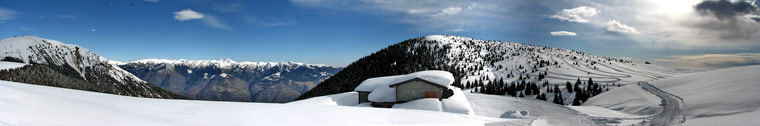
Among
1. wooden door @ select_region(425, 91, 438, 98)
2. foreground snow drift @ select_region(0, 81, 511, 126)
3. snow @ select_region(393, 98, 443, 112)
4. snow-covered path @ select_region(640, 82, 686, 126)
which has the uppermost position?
foreground snow drift @ select_region(0, 81, 511, 126)

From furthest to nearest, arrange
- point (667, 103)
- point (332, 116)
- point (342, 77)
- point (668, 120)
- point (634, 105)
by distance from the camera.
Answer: point (342, 77), point (634, 105), point (667, 103), point (668, 120), point (332, 116)

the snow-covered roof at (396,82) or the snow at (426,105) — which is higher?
the snow-covered roof at (396,82)

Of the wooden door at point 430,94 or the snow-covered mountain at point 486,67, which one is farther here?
the snow-covered mountain at point 486,67

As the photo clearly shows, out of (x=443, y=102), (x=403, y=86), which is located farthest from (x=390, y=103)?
(x=443, y=102)

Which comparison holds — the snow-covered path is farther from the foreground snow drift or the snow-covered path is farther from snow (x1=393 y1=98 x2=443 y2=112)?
the foreground snow drift

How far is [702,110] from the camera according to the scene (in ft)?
83.3

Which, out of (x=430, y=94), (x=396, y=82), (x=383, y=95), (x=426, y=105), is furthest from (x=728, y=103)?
(x=383, y=95)

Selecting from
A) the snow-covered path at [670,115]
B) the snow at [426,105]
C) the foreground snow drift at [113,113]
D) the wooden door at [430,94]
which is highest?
the foreground snow drift at [113,113]

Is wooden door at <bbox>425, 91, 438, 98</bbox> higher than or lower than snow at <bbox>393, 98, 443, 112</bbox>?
higher

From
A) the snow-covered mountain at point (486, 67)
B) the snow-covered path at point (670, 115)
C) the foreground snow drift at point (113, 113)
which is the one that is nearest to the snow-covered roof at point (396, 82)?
the snow-covered path at point (670, 115)

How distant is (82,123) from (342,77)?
139 meters

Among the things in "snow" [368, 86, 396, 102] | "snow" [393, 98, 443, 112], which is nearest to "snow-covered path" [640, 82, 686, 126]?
"snow" [393, 98, 443, 112]

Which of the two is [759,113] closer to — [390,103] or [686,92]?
[686,92]

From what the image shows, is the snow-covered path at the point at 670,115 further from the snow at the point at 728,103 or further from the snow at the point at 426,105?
the snow at the point at 426,105
